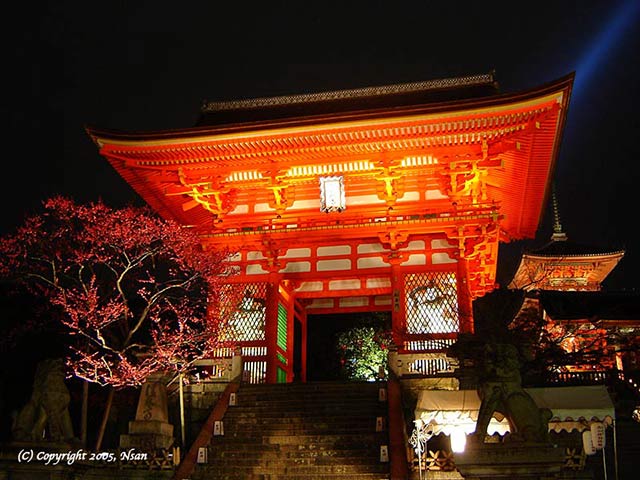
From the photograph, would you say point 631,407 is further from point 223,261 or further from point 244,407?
point 223,261

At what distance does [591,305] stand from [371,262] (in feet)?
42.7

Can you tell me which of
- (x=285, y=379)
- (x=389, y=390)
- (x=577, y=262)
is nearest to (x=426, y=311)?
(x=389, y=390)

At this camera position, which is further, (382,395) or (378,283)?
(378,283)

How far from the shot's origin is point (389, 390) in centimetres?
1397

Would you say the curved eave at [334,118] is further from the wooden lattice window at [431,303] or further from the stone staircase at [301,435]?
the stone staircase at [301,435]

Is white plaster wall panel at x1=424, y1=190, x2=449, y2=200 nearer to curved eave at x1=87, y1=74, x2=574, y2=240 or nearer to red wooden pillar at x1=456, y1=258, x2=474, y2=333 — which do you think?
red wooden pillar at x1=456, y1=258, x2=474, y2=333

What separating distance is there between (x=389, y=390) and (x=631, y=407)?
700 centimetres

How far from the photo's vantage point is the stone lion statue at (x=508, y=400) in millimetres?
7992

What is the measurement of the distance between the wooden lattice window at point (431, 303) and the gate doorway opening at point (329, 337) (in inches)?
411

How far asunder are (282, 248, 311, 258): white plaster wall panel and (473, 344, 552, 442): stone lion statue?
425 inches

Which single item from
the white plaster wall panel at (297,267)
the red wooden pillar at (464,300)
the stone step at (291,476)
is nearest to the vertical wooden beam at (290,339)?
the white plaster wall panel at (297,267)

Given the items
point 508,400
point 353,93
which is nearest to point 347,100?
point 353,93

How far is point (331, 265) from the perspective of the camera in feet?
62.0

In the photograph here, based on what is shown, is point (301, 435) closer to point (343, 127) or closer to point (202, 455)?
point (202, 455)
